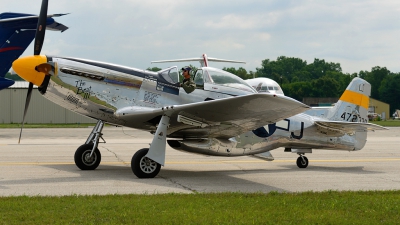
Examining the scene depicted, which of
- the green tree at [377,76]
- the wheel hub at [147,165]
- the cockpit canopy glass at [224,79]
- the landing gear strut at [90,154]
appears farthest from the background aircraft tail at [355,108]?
the green tree at [377,76]

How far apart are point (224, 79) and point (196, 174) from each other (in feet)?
7.21

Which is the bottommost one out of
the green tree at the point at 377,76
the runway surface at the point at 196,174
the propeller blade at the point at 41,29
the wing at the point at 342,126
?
the runway surface at the point at 196,174

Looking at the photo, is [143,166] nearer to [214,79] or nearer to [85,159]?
[85,159]

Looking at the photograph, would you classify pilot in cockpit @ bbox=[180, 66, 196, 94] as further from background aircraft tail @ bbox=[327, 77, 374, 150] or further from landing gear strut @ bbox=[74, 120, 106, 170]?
background aircraft tail @ bbox=[327, 77, 374, 150]

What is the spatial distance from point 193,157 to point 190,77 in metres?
4.50

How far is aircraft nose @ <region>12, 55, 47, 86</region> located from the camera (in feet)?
32.9

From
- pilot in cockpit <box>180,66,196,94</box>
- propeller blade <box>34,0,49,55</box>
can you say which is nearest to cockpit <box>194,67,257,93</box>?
pilot in cockpit <box>180,66,196,94</box>

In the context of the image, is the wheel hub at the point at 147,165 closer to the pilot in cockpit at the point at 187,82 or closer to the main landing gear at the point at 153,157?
the main landing gear at the point at 153,157

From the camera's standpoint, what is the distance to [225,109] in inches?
379

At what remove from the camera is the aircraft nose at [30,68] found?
10.0 m

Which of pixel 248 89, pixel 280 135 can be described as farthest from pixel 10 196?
pixel 280 135

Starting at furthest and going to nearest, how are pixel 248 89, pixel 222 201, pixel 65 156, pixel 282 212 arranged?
pixel 65 156, pixel 248 89, pixel 222 201, pixel 282 212

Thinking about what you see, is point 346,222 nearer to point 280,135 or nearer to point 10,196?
point 10,196

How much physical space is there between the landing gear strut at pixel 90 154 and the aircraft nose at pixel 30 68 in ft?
5.96
